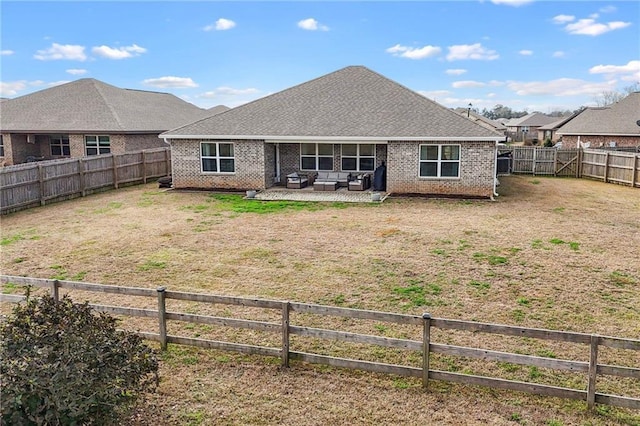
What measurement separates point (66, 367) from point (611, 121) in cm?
4367

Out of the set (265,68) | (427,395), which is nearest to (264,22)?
(265,68)

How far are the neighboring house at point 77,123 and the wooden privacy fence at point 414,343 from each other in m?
24.2

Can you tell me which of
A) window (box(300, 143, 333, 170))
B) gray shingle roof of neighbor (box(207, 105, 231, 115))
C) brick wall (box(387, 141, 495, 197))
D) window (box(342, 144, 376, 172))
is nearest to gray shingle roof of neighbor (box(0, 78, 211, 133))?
gray shingle roof of neighbor (box(207, 105, 231, 115))

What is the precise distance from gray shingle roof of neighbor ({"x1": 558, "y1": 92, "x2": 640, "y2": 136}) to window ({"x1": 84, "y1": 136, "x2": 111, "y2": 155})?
Result: 3462 cm

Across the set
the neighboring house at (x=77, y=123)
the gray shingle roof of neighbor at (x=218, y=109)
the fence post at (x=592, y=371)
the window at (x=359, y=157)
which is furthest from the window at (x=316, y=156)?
the gray shingle roof of neighbor at (x=218, y=109)

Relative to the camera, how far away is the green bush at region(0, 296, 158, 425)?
4.29m

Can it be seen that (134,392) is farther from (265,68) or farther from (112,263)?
(265,68)

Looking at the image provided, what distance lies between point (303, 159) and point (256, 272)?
554 inches

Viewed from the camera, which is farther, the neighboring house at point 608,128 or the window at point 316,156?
the neighboring house at point 608,128

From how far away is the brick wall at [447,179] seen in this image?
66.5ft

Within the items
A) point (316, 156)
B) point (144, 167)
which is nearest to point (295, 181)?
point (316, 156)

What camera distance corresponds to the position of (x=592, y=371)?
5.66 meters

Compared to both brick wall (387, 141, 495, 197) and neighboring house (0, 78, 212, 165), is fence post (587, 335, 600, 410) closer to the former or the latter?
brick wall (387, 141, 495, 197)

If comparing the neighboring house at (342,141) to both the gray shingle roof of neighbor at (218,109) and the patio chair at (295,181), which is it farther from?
the gray shingle roof of neighbor at (218,109)
